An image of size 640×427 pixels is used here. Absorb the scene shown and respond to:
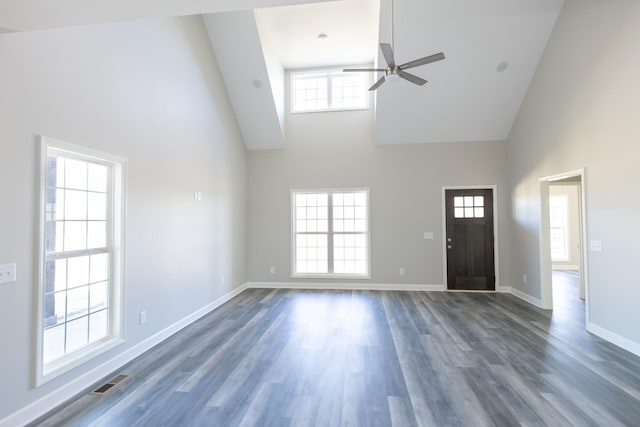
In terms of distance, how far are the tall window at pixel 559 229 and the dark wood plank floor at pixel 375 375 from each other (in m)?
5.40

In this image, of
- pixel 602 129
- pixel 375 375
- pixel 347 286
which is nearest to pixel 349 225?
pixel 347 286

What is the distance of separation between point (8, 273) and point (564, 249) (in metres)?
11.3

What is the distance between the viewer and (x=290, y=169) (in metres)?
6.53

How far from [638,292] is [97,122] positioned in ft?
18.3

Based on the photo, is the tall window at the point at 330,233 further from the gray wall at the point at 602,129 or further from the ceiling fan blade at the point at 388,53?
the gray wall at the point at 602,129

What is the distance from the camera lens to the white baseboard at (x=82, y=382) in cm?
213

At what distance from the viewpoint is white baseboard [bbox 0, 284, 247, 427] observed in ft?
7.00

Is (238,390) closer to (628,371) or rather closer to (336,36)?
(628,371)

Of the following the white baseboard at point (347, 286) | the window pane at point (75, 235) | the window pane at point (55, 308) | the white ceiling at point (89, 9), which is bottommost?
the white baseboard at point (347, 286)

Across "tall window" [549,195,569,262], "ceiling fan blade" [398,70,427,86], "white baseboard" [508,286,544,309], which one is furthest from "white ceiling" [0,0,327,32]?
"tall window" [549,195,569,262]

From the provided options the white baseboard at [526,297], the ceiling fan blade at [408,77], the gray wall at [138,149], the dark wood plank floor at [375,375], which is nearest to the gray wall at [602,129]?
the dark wood plank floor at [375,375]

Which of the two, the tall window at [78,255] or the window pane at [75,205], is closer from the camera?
the tall window at [78,255]

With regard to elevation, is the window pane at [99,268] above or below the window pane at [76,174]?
below

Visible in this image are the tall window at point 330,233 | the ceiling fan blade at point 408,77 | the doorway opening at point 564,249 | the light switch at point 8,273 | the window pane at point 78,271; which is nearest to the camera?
the light switch at point 8,273
